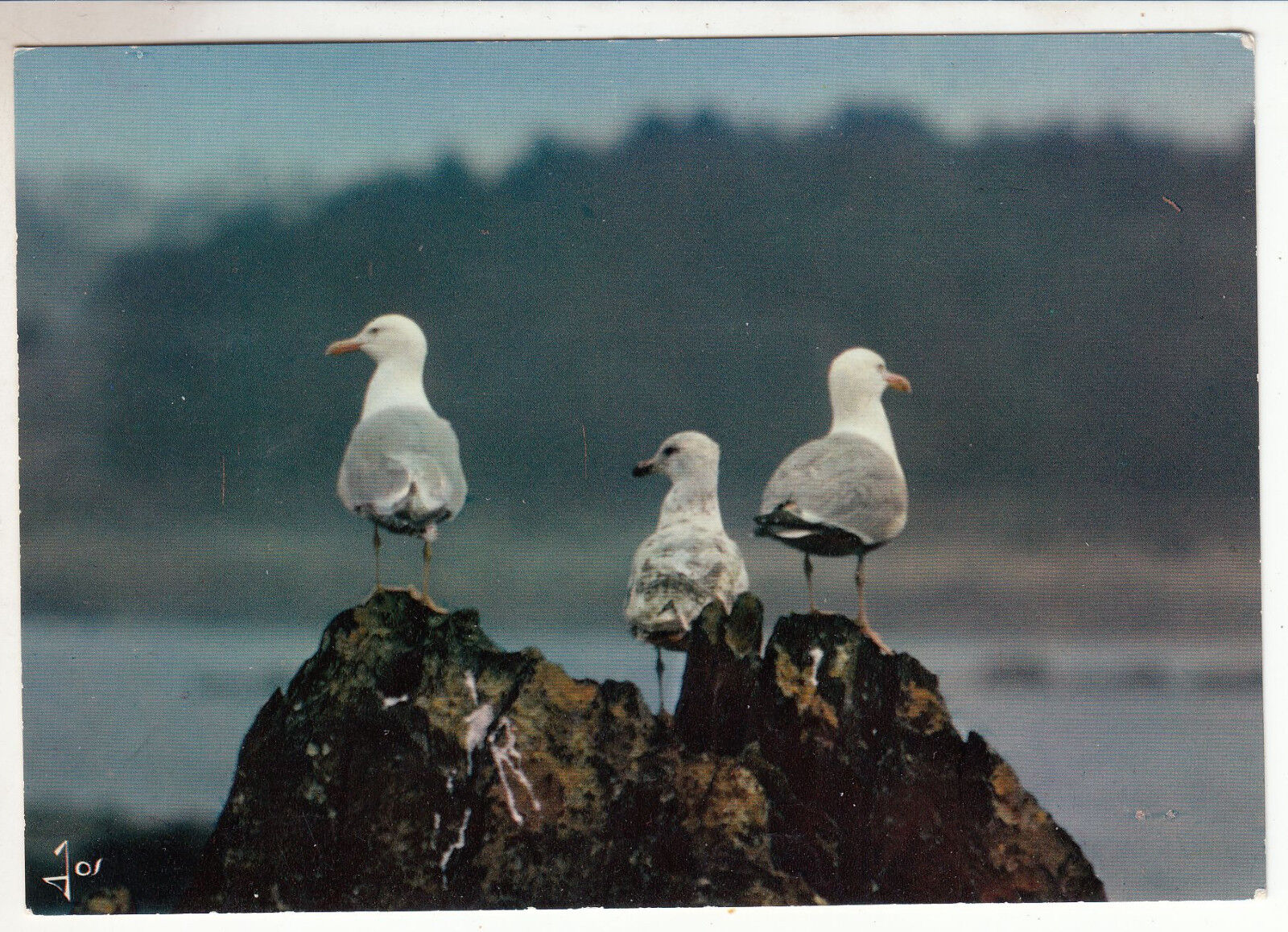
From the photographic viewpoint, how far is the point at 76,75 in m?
2.68

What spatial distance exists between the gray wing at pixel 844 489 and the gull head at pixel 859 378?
9 centimetres

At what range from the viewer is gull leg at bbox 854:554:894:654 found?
8.73ft

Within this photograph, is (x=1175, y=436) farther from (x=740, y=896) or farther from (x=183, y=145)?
(x=183, y=145)

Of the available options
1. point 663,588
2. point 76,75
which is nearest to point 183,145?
point 76,75

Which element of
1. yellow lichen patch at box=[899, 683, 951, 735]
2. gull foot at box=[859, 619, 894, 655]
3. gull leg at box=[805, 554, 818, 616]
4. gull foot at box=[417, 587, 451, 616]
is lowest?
yellow lichen patch at box=[899, 683, 951, 735]

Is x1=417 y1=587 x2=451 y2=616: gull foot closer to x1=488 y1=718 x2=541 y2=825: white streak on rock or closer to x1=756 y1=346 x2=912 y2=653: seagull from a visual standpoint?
x1=488 y1=718 x2=541 y2=825: white streak on rock

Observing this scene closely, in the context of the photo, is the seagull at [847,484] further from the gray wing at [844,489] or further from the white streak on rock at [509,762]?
the white streak on rock at [509,762]

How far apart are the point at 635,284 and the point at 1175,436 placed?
131 centimetres

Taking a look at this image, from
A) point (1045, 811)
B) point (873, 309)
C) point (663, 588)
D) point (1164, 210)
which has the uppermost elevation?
point (1164, 210)

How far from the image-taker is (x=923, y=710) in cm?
264

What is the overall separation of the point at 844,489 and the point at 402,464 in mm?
1017

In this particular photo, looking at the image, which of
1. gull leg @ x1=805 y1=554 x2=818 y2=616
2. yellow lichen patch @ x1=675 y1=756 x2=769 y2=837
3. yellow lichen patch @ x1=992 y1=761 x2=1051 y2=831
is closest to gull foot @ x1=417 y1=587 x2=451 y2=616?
yellow lichen patch @ x1=675 y1=756 x2=769 y2=837

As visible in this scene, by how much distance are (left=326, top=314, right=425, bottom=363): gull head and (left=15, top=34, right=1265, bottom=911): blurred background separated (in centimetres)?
3

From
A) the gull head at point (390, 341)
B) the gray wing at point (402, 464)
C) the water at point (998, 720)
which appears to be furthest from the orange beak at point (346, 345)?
the water at point (998, 720)
